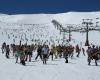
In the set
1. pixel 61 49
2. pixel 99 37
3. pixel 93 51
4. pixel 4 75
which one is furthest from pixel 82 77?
pixel 99 37

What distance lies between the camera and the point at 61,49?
29672 mm

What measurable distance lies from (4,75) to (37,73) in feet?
6.56

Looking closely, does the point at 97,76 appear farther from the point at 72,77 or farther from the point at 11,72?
the point at 11,72

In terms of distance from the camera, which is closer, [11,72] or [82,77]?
[82,77]

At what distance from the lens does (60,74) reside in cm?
1783

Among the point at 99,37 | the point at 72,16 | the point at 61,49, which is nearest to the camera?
the point at 61,49

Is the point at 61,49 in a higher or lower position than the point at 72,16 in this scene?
lower

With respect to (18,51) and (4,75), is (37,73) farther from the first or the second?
(18,51)

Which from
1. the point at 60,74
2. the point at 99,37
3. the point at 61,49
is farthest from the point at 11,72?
the point at 99,37

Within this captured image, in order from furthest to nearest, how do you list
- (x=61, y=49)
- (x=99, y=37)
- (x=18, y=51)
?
(x=99, y=37) → (x=61, y=49) → (x=18, y=51)

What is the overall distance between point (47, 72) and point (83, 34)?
238ft

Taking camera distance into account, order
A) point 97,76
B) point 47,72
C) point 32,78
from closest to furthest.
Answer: point 32,78, point 97,76, point 47,72

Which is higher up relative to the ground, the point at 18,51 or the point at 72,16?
the point at 72,16

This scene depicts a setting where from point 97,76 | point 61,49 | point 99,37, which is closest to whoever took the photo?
point 97,76
